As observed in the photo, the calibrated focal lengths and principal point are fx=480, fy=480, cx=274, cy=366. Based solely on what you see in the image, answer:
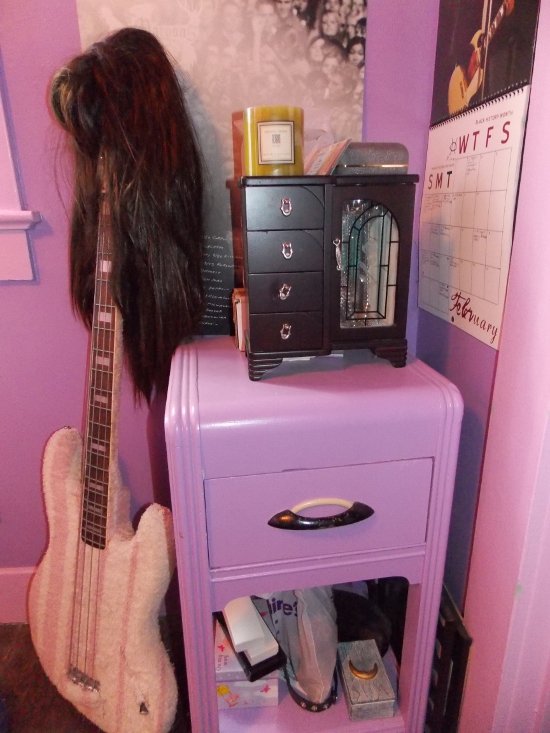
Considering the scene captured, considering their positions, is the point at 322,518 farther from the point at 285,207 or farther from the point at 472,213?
the point at 472,213

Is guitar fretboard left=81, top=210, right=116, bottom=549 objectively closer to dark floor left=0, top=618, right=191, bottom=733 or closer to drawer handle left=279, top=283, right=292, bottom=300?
drawer handle left=279, top=283, right=292, bottom=300

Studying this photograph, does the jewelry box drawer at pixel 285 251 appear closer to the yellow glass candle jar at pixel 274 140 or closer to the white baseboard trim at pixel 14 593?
the yellow glass candle jar at pixel 274 140

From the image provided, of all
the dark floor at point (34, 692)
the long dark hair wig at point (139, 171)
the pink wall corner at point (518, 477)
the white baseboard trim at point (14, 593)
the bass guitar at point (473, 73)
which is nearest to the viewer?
the pink wall corner at point (518, 477)

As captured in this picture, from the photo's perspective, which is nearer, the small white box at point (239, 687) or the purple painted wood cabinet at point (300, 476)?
the purple painted wood cabinet at point (300, 476)

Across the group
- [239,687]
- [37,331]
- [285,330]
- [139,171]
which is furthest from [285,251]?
[239,687]

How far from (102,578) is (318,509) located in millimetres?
523

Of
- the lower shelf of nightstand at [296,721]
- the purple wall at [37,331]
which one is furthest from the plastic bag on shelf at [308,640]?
the purple wall at [37,331]

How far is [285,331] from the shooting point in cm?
81

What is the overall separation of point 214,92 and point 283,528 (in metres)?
0.87

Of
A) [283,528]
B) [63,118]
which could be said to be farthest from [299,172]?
A: [283,528]

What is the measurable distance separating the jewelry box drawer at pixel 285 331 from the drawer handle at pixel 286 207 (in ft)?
0.53

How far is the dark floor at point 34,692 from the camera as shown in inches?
44.0

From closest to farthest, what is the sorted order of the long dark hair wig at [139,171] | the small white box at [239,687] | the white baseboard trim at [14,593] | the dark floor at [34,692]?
the long dark hair wig at [139,171], the small white box at [239,687], the dark floor at [34,692], the white baseboard trim at [14,593]

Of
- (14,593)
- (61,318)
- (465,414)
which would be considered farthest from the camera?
(14,593)
